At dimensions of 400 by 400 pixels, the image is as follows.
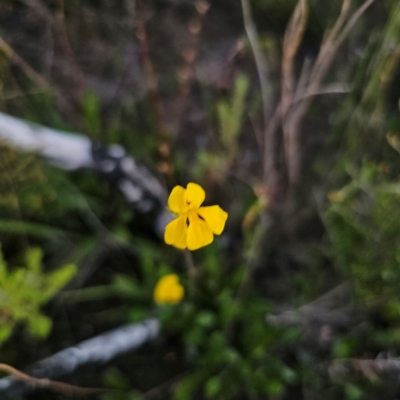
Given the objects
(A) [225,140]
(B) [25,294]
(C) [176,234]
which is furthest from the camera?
(A) [225,140]

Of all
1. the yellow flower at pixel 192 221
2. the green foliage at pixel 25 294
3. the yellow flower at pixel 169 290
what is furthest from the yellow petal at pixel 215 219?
the yellow flower at pixel 169 290

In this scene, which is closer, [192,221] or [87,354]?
[192,221]

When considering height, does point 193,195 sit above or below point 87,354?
below

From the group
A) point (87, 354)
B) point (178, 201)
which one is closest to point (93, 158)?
point (87, 354)

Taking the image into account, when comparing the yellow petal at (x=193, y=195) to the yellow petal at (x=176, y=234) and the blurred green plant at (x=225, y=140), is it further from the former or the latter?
the blurred green plant at (x=225, y=140)

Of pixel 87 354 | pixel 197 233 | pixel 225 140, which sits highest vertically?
pixel 225 140

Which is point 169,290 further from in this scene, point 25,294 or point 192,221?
point 192,221

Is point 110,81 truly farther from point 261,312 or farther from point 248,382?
point 248,382
